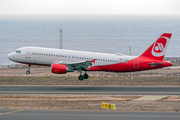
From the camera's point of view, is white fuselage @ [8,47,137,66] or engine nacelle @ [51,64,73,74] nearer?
engine nacelle @ [51,64,73,74]

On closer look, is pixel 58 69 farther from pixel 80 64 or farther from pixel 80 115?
pixel 80 115

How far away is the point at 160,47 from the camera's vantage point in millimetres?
→ 53469

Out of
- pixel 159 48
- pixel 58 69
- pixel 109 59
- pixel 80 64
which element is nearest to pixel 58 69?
pixel 58 69

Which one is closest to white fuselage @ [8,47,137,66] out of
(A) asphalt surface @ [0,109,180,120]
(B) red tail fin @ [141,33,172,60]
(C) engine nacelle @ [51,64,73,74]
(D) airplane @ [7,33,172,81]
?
(D) airplane @ [7,33,172,81]

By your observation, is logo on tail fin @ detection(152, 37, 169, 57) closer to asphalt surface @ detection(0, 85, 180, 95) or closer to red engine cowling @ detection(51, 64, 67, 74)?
asphalt surface @ detection(0, 85, 180, 95)

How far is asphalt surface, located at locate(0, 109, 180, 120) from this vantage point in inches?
1085

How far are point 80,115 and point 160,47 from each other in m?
29.0

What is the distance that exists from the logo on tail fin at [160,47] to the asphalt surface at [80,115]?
79.6 ft

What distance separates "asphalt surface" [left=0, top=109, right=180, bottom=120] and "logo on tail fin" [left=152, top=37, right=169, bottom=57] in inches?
956

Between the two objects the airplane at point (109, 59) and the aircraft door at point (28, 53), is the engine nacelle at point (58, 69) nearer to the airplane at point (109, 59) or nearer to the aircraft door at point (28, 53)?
the airplane at point (109, 59)

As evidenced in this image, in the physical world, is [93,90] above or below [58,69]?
below

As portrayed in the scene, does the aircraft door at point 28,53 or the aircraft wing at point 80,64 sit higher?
the aircraft door at point 28,53

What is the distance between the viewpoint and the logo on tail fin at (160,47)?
53250 millimetres

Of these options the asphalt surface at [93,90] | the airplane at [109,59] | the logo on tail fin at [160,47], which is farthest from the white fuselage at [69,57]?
the asphalt surface at [93,90]
